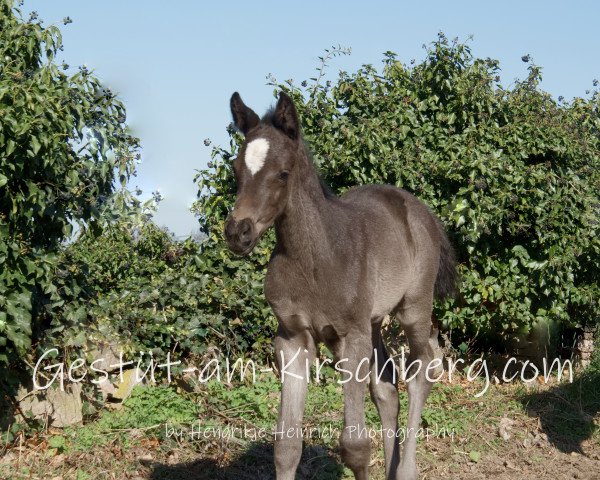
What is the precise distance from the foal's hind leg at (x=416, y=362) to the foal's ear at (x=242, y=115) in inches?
80.8

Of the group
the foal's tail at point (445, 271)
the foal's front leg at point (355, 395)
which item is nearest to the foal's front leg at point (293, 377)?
the foal's front leg at point (355, 395)

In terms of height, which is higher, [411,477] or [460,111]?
→ [460,111]

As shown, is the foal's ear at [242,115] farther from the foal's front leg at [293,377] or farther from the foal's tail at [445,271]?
the foal's tail at [445,271]

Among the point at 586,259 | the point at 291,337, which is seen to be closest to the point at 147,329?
the point at 291,337

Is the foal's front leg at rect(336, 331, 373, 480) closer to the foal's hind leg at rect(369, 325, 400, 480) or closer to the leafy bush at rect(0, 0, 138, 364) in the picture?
the foal's hind leg at rect(369, 325, 400, 480)

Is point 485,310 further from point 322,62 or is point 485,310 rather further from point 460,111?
point 322,62

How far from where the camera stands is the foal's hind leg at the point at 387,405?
634cm

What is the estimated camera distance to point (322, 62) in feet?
29.7

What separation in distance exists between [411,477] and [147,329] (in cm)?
262

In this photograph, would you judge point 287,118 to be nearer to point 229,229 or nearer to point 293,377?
point 229,229

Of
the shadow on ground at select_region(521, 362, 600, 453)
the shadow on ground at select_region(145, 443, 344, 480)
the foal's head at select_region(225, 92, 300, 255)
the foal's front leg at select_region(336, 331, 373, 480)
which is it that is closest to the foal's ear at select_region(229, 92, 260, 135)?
the foal's head at select_region(225, 92, 300, 255)

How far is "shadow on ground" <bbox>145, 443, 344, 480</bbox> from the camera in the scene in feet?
20.8

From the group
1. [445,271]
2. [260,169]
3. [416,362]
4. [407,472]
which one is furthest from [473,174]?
[260,169]

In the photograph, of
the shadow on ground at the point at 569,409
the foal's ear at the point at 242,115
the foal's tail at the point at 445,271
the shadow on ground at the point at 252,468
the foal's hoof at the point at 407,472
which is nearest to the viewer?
the foal's ear at the point at 242,115
